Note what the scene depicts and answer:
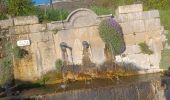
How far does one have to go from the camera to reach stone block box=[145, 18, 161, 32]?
1766cm

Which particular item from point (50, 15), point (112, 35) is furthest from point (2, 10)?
point (112, 35)

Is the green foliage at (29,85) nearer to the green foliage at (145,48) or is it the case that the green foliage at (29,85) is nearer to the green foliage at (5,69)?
the green foliage at (5,69)

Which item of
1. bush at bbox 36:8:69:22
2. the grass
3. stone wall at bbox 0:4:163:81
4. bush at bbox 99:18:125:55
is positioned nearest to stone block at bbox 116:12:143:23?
stone wall at bbox 0:4:163:81

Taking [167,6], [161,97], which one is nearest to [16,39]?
[161,97]

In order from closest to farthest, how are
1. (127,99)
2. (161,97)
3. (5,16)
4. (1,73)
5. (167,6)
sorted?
(161,97), (127,99), (1,73), (5,16), (167,6)

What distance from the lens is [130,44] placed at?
17.6 metres

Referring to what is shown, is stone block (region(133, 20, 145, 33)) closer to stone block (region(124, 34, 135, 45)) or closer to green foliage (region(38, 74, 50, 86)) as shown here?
stone block (region(124, 34, 135, 45))

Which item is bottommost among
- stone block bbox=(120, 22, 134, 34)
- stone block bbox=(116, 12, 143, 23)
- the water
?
the water

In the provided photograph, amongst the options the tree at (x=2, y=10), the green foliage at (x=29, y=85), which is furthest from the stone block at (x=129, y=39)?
the tree at (x=2, y=10)

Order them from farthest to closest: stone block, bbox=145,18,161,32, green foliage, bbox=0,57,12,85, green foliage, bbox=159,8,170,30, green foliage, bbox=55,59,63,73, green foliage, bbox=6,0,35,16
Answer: green foliage, bbox=6,0,35,16 < green foliage, bbox=159,8,170,30 < stone block, bbox=145,18,161,32 < green foliage, bbox=55,59,63,73 < green foliage, bbox=0,57,12,85

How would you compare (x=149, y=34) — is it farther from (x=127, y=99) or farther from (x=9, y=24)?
(x=9, y=24)

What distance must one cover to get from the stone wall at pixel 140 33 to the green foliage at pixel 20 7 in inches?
160

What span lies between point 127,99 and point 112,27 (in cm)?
305

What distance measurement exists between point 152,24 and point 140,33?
0.52m
